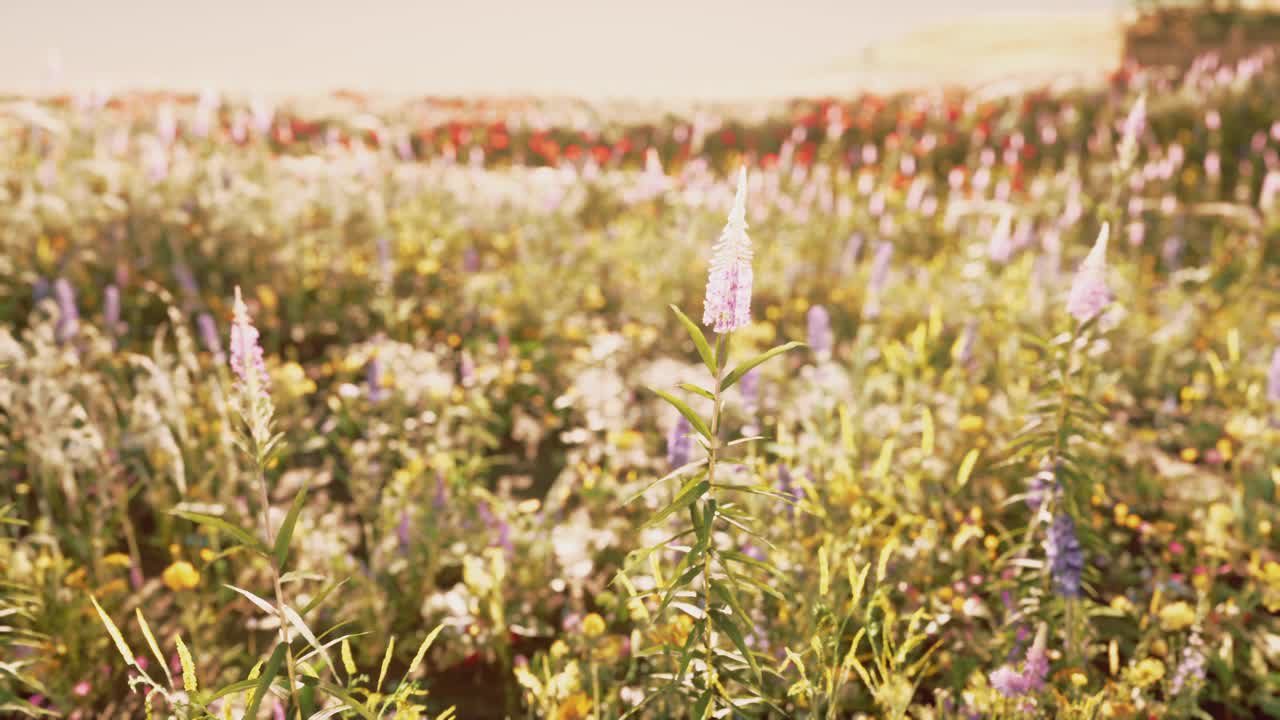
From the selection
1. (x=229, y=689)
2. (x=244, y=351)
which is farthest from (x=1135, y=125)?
(x=229, y=689)

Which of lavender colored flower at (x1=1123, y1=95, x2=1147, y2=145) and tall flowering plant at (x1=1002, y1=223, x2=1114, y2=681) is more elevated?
lavender colored flower at (x1=1123, y1=95, x2=1147, y2=145)

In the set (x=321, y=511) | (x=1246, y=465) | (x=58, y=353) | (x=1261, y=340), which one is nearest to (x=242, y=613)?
(x=321, y=511)

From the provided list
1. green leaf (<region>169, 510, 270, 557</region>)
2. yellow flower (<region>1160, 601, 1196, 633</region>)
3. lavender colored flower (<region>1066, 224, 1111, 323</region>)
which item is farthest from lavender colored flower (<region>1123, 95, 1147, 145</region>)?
green leaf (<region>169, 510, 270, 557</region>)

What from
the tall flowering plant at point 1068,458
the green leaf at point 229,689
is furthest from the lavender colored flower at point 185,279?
the tall flowering plant at point 1068,458

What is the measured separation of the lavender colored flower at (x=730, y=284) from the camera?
1.47m

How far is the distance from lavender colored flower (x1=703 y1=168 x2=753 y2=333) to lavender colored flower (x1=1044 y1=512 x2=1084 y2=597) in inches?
51.9

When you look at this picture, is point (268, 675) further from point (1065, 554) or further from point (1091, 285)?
point (1091, 285)

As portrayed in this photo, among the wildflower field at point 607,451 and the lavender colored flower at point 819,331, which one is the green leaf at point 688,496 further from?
the lavender colored flower at point 819,331

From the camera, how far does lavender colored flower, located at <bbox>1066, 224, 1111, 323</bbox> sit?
2170mm

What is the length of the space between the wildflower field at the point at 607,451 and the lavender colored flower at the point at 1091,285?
0.01m

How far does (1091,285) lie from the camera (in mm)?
2238

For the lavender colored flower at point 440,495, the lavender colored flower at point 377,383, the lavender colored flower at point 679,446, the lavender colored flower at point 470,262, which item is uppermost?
the lavender colored flower at point 470,262

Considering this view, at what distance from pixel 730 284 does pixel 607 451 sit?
202 centimetres

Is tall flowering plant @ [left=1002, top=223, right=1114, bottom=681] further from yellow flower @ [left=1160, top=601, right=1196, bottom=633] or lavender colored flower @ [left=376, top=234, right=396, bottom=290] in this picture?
lavender colored flower @ [left=376, top=234, right=396, bottom=290]
